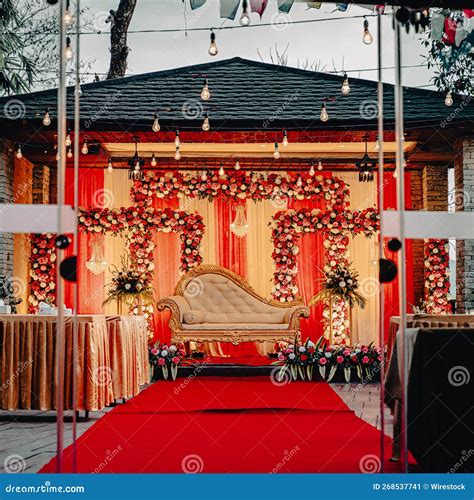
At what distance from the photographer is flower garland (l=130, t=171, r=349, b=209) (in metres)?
11.5

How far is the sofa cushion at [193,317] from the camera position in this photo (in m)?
10.2

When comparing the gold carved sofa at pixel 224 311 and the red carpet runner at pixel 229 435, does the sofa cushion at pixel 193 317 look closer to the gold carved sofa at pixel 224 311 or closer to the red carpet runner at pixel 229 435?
the gold carved sofa at pixel 224 311

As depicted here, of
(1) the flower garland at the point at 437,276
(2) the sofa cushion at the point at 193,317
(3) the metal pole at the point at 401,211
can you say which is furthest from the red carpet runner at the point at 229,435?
(1) the flower garland at the point at 437,276

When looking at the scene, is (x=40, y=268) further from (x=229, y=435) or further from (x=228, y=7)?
(x=228, y=7)

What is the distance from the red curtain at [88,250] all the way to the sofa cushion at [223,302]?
5.50ft

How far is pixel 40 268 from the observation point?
11.3 meters

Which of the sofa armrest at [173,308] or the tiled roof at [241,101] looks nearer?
the tiled roof at [241,101]

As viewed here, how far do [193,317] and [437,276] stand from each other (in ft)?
11.8

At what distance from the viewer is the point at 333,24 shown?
11.9 m

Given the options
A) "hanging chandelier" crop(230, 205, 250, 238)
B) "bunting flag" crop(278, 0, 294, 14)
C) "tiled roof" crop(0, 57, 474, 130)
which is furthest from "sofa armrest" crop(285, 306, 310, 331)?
"bunting flag" crop(278, 0, 294, 14)
